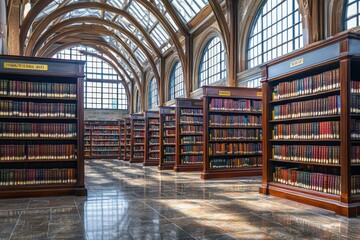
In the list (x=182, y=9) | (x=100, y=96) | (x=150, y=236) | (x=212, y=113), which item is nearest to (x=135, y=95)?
(x=100, y=96)

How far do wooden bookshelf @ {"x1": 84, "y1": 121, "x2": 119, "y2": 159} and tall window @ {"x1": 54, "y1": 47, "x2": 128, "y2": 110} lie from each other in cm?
839

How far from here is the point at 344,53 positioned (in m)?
5.03

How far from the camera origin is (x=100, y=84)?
3030 centimetres

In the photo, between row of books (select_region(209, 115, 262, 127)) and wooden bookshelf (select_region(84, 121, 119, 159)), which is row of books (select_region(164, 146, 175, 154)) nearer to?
row of books (select_region(209, 115, 262, 127))

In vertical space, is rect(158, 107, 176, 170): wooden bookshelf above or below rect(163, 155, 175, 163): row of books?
above

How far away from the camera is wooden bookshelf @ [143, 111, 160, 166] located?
1540 centimetres

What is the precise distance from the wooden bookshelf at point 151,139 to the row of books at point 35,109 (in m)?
8.57

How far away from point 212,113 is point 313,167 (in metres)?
4.03

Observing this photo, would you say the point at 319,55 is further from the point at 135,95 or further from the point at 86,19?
the point at 135,95

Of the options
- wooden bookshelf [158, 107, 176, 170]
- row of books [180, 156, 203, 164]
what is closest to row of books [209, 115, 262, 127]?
row of books [180, 156, 203, 164]

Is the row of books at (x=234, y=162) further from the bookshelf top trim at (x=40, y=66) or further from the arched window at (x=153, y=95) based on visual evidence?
the arched window at (x=153, y=95)

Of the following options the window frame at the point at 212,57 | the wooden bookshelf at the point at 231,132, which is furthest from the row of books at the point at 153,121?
the wooden bookshelf at the point at 231,132

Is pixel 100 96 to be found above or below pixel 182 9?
below

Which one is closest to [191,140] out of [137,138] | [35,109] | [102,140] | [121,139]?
[137,138]
